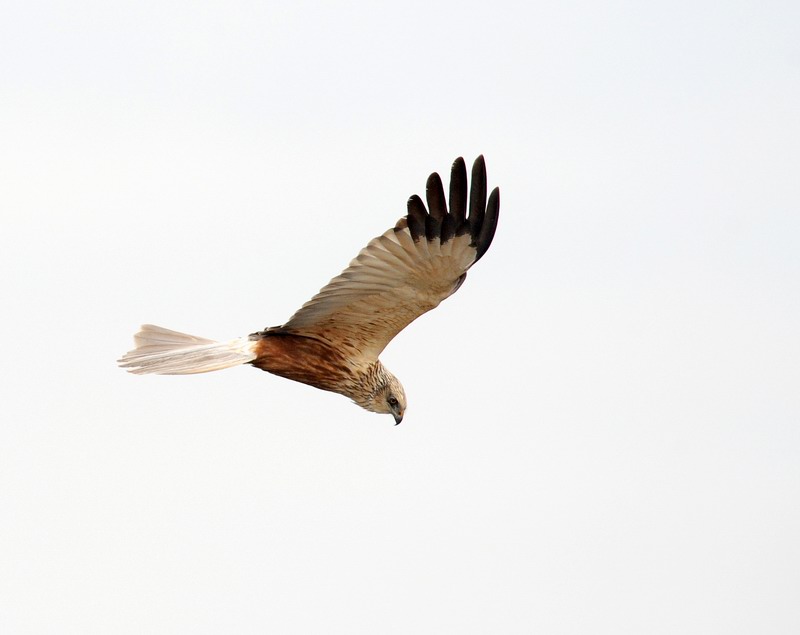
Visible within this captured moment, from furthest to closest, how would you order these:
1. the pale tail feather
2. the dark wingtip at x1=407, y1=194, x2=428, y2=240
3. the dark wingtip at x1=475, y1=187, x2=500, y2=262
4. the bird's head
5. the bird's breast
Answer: the bird's head < the bird's breast < the pale tail feather < the dark wingtip at x1=475, y1=187, x2=500, y2=262 < the dark wingtip at x1=407, y1=194, x2=428, y2=240

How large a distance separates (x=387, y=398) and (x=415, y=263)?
1.61 metres

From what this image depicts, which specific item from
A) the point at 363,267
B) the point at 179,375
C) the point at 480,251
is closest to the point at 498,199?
the point at 480,251

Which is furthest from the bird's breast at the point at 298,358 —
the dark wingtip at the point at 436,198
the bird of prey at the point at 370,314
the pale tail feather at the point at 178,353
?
the dark wingtip at the point at 436,198

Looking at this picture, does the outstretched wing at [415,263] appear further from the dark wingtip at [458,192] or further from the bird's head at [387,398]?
the bird's head at [387,398]

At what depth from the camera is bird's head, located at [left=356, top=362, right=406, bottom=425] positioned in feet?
36.2

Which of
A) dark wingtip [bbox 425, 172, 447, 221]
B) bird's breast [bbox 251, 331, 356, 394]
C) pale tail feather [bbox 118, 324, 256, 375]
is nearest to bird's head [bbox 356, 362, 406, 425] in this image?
bird's breast [bbox 251, 331, 356, 394]

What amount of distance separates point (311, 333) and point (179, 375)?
108cm

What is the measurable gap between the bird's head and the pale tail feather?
101 centimetres

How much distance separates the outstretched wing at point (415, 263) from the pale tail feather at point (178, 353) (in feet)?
1.57

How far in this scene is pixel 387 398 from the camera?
1111 cm

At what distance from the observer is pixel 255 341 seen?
10.7 meters

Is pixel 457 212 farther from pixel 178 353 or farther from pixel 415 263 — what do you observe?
pixel 178 353

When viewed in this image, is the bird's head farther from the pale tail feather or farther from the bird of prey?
the pale tail feather

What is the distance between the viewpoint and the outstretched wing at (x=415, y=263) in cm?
966
